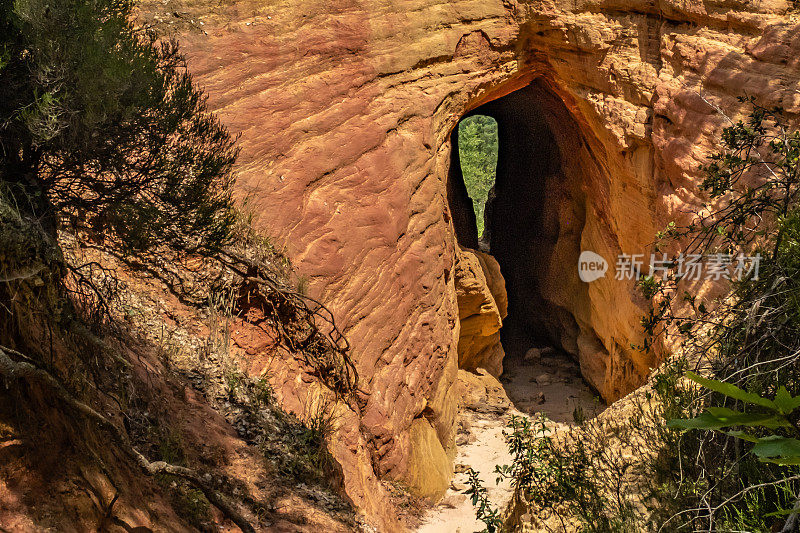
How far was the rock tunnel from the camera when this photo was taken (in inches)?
516

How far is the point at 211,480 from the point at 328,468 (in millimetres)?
1316

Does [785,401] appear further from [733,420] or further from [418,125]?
[418,125]

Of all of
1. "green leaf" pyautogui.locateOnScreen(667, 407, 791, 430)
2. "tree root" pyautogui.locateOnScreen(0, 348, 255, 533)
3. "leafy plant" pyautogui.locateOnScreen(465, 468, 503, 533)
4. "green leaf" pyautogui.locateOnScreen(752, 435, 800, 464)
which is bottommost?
"leafy plant" pyautogui.locateOnScreen(465, 468, 503, 533)

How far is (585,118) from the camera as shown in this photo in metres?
10.9

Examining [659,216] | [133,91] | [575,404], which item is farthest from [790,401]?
[575,404]

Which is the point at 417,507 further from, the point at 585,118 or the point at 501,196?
the point at 501,196

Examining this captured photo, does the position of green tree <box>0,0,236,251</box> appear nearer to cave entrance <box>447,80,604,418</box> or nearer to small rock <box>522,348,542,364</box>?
cave entrance <box>447,80,604,418</box>

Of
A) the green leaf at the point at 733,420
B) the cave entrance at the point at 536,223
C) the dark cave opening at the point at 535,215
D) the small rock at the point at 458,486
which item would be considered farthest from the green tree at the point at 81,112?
the dark cave opening at the point at 535,215

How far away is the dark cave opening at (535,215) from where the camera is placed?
44.1 ft

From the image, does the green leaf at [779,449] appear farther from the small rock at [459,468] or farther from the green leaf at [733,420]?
the small rock at [459,468]

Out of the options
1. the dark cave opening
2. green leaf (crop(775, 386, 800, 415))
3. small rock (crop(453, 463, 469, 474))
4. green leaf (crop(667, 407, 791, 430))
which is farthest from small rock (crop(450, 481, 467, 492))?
green leaf (crop(775, 386, 800, 415))

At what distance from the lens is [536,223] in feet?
49.5

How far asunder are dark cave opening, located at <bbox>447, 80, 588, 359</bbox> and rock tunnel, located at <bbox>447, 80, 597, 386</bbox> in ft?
0.07

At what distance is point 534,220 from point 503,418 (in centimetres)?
569
